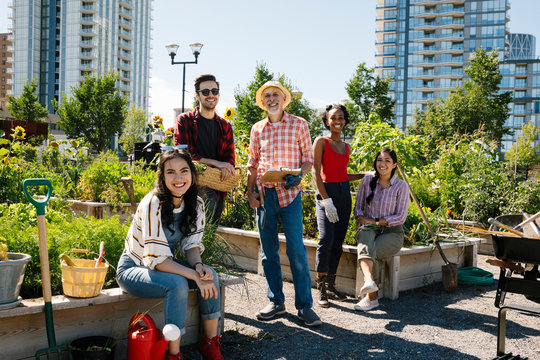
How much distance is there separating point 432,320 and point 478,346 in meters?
0.62

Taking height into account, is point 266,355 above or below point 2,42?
below

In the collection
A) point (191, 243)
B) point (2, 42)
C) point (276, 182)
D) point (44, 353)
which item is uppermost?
point (2, 42)

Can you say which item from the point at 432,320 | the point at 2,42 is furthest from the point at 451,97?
the point at 2,42

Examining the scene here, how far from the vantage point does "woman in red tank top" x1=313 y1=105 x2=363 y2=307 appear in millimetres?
4389

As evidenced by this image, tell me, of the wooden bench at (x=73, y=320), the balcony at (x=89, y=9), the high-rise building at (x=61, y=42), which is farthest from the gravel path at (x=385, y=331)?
the balcony at (x=89, y=9)

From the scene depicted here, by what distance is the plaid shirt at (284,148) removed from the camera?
3827 millimetres

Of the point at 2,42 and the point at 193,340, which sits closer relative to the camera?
the point at 193,340

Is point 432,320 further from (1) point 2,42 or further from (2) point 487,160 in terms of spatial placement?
(1) point 2,42

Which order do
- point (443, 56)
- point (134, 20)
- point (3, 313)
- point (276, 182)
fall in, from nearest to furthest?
point (3, 313), point (276, 182), point (443, 56), point (134, 20)

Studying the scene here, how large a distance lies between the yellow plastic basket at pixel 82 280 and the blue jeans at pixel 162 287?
170 mm

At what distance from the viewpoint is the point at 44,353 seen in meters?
2.45

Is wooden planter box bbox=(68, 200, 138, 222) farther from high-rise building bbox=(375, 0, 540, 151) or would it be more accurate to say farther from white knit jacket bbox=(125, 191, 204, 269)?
high-rise building bbox=(375, 0, 540, 151)

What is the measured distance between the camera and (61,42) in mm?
79500

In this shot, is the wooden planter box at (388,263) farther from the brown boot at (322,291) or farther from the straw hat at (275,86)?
the straw hat at (275,86)
